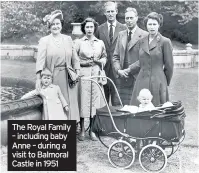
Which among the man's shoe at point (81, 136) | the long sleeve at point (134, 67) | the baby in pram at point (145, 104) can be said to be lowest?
the man's shoe at point (81, 136)

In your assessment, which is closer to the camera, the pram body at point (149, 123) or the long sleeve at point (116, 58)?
the pram body at point (149, 123)

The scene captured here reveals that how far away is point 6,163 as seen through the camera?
400 centimetres

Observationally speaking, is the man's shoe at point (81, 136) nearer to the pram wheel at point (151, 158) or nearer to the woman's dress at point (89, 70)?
the woman's dress at point (89, 70)

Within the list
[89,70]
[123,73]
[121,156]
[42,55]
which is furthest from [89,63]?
[121,156]

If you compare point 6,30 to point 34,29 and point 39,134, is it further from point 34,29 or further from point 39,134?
point 39,134

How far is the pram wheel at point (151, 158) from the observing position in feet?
12.6

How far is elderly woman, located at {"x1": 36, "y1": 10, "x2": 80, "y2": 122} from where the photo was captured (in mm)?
4383

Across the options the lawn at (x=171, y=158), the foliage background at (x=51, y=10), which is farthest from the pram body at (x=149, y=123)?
the foliage background at (x=51, y=10)

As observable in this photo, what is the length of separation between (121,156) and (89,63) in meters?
1.44

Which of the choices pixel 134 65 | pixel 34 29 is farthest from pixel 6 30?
pixel 134 65

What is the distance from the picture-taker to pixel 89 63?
15.9 feet

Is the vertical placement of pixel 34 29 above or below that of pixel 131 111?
above

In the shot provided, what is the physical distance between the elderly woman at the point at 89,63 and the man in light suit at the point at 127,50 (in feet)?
0.70

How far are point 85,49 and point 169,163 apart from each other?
188 cm
